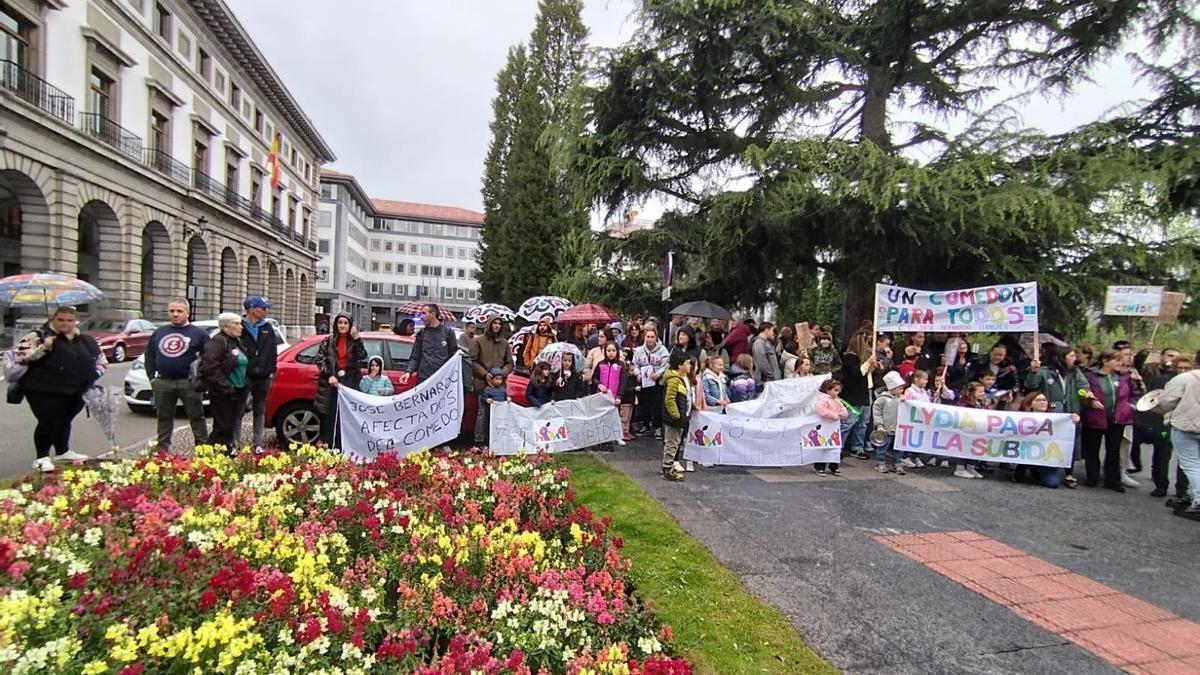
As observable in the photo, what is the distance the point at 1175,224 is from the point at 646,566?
9.61m

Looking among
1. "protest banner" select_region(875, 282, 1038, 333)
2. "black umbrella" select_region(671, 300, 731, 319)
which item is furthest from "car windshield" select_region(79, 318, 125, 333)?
"protest banner" select_region(875, 282, 1038, 333)

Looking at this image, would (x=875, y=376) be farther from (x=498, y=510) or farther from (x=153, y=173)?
(x=153, y=173)

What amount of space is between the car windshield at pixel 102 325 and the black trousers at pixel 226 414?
1856cm

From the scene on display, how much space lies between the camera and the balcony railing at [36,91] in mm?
19969

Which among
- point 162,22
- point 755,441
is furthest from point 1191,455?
point 162,22

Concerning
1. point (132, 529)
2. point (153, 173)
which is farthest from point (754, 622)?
point (153, 173)

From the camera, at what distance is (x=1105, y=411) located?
307 inches

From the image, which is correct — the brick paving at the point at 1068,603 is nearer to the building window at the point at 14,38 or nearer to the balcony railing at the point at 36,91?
the balcony railing at the point at 36,91

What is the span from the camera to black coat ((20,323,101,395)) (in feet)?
19.8

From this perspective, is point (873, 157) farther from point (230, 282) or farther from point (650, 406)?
point (230, 282)

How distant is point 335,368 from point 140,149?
28635 millimetres

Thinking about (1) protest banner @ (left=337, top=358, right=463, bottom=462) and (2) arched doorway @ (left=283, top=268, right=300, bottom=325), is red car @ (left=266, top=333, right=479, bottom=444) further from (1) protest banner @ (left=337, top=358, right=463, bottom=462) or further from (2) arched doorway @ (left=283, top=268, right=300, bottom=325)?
(2) arched doorway @ (left=283, top=268, right=300, bottom=325)

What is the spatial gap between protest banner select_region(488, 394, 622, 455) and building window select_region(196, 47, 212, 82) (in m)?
36.7

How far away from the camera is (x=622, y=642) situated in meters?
2.90
